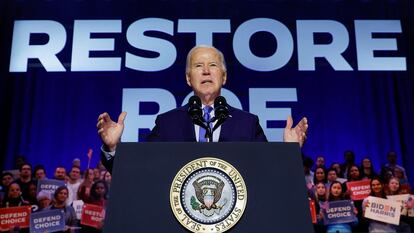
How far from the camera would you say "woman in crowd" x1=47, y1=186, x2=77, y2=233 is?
481cm

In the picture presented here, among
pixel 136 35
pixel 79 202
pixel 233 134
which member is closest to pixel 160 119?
pixel 233 134

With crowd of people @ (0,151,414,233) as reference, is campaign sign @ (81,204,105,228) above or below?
below

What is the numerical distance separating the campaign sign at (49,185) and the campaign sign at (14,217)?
0.24 metres

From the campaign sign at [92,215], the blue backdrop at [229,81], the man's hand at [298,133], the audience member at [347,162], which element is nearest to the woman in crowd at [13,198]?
the blue backdrop at [229,81]

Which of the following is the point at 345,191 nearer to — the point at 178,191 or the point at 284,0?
the point at 284,0

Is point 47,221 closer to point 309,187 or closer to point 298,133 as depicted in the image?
point 309,187

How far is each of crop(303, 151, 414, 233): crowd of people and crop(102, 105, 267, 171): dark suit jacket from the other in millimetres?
3648

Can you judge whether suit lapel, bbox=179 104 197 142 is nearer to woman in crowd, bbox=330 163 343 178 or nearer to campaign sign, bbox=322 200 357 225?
campaign sign, bbox=322 200 357 225

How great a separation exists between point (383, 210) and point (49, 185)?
351cm

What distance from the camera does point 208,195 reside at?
3.05 ft

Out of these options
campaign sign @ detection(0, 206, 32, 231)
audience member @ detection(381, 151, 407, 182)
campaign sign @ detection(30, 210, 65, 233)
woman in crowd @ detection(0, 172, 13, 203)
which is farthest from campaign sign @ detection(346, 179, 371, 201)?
woman in crowd @ detection(0, 172, 13, 203)

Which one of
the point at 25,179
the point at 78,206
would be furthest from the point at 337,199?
the point at 25,179

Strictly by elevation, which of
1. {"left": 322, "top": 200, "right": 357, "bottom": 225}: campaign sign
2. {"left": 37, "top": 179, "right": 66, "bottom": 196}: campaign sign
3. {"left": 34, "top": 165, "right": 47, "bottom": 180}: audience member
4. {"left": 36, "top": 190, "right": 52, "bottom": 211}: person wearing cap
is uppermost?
{"left": 34, "top": 165, "right": 47, "bottom": 180}: audience member

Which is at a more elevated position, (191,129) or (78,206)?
(191,129)
